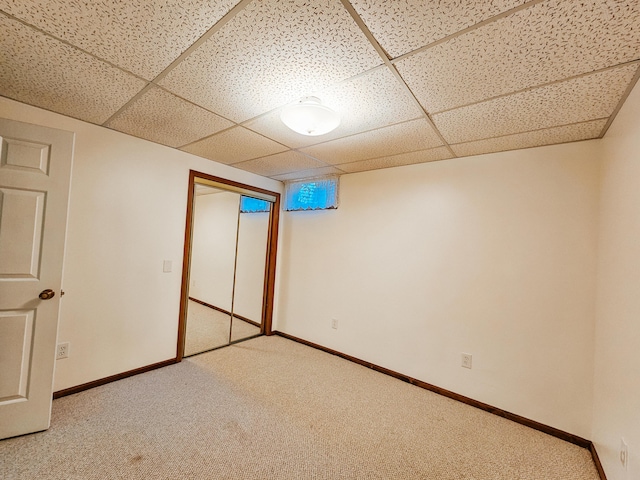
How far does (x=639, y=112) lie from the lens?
4.31 feet

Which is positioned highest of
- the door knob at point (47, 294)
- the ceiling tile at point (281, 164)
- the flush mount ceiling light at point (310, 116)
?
the ceiling tile at point (281, 164)

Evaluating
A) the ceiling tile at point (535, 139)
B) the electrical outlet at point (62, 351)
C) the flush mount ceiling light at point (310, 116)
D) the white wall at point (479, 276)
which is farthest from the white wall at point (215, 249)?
the ceiling tile at point (535, 139)

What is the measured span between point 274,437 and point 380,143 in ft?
7.92

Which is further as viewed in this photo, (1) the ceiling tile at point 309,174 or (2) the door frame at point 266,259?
(1) the ceiling tile at point 309,174

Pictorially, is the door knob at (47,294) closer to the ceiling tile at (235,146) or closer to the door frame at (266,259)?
the door frame at (266,259)

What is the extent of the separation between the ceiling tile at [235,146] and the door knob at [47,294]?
163 cm

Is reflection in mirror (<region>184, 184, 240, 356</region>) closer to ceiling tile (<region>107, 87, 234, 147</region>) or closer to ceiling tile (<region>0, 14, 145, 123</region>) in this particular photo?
ceiling tile (<region>107, 87, 234, 147</region>)

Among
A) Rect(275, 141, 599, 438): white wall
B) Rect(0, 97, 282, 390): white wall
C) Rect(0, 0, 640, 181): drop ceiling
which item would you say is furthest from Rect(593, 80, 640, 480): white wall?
Rect(0, 97, 282, 390): white wall

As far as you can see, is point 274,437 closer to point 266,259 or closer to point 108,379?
point 108,379

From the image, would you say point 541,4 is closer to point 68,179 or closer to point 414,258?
point 414,258

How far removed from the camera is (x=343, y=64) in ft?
4.40

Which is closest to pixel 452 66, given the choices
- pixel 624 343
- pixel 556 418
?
pixel 624 343

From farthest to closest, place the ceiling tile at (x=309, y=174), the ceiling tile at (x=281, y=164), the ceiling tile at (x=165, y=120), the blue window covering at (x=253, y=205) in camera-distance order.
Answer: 1. the blue window covering at (x=253, y=205)
2. the ceiling tile at (x=309, y=174)
3. the ceiling tile at (x=281, y=164)
4. the ceiling tile at (x=165, y=120)

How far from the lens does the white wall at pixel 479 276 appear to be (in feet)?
6.54
